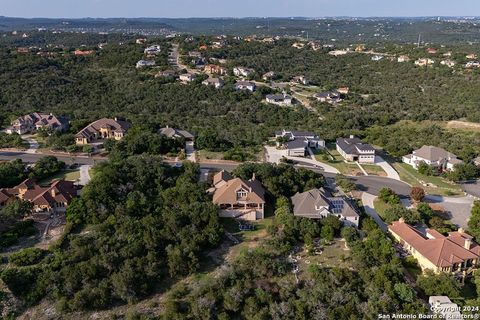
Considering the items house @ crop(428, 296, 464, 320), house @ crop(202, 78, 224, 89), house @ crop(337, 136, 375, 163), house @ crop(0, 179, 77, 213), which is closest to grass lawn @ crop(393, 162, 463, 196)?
house @ crop(337, 136, 375, 163)

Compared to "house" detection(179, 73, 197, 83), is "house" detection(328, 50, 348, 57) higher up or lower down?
higher up

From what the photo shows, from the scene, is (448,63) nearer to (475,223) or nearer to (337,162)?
(337,162)

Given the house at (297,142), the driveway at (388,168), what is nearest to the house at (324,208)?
the driveway at (388,168)

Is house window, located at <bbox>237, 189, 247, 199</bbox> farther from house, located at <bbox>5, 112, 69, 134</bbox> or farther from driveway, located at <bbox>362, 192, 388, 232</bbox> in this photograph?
house, located at <bbox>5, 112, 69, 134</bbox>

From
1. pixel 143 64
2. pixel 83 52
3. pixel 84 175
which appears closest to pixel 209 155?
pixel 84 175

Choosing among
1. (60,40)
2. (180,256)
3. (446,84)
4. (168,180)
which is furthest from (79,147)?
(60,40)
